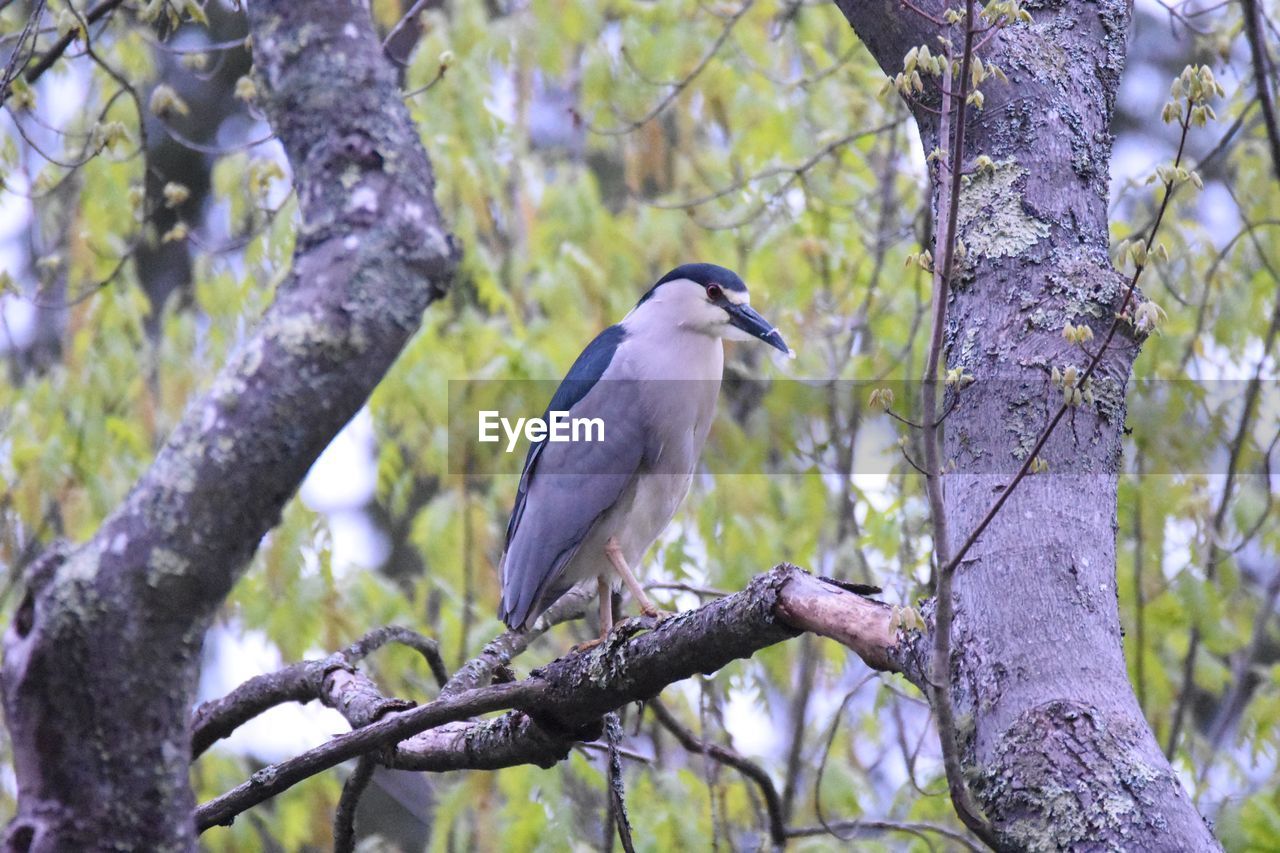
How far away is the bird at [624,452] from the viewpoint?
3678 millimetres

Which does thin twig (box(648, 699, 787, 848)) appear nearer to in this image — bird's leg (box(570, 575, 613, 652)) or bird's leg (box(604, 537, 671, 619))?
bird's leg (box(604, 537, 671, 619))

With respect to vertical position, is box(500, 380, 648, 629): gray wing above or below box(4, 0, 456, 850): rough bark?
above

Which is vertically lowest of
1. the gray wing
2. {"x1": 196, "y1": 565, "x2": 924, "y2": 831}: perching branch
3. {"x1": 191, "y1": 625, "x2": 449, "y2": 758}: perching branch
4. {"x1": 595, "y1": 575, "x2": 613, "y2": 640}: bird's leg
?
{"x1": 196, "y1": 565, "x2": 924, "y2": 831}: perching branch

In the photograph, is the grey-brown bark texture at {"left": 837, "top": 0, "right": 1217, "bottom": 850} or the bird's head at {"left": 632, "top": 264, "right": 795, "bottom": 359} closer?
the grey-brown bark texture at {"left": 837, "top": 0, "right": 1217, "bottom": 850}

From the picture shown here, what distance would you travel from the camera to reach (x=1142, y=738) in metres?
1.79

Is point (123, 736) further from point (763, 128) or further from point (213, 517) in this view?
point (763, 128)

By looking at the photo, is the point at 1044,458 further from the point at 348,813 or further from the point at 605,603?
the point at 605,603

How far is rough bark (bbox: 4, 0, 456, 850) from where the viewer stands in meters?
1.56

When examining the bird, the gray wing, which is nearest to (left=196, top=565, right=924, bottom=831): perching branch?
the gray wing

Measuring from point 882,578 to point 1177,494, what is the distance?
1.06m

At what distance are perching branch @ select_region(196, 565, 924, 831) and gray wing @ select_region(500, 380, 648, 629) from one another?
779 mm

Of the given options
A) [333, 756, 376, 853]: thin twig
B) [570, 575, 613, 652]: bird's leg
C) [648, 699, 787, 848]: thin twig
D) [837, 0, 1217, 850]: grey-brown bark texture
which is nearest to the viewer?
[837, 0, 1217, 850]: grey-brown bark texture

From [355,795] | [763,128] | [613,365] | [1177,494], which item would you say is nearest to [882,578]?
[1177,494]

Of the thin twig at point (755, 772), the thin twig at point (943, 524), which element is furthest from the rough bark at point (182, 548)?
the thin twig at point (755, 772)
